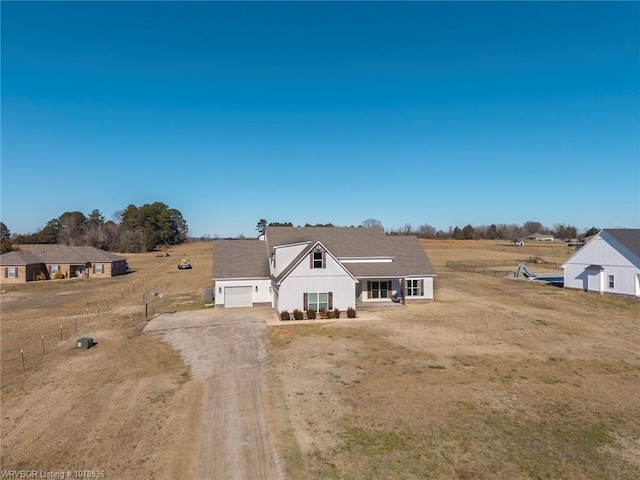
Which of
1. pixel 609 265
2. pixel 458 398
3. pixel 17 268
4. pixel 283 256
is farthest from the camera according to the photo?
pixel 17 268

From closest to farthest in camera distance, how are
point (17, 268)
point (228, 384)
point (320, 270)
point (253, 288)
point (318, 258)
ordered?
1. point (228, 384)
2. point (318, 258)
3. point (320, 270)
4. point (253, 288)
5. point (17, 268)

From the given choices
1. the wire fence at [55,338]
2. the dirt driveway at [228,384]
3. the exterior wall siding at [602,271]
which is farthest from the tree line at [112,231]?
the exterior wall siding at [602,271]

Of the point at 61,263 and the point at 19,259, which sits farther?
the point at 61,263

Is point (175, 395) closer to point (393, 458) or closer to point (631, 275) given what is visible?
point (393, 458)

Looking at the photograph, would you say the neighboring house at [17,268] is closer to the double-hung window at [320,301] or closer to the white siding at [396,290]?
the double-hung window at [320,301]

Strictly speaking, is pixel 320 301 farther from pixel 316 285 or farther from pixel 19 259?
pixel 19 259

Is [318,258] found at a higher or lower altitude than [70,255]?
lower

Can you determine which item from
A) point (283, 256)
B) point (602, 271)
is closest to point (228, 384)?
point (283, 256)

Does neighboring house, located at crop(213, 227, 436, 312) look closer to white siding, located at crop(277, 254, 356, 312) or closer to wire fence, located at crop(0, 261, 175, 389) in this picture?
white siding, located at crop(277, 254, 356, 312)
